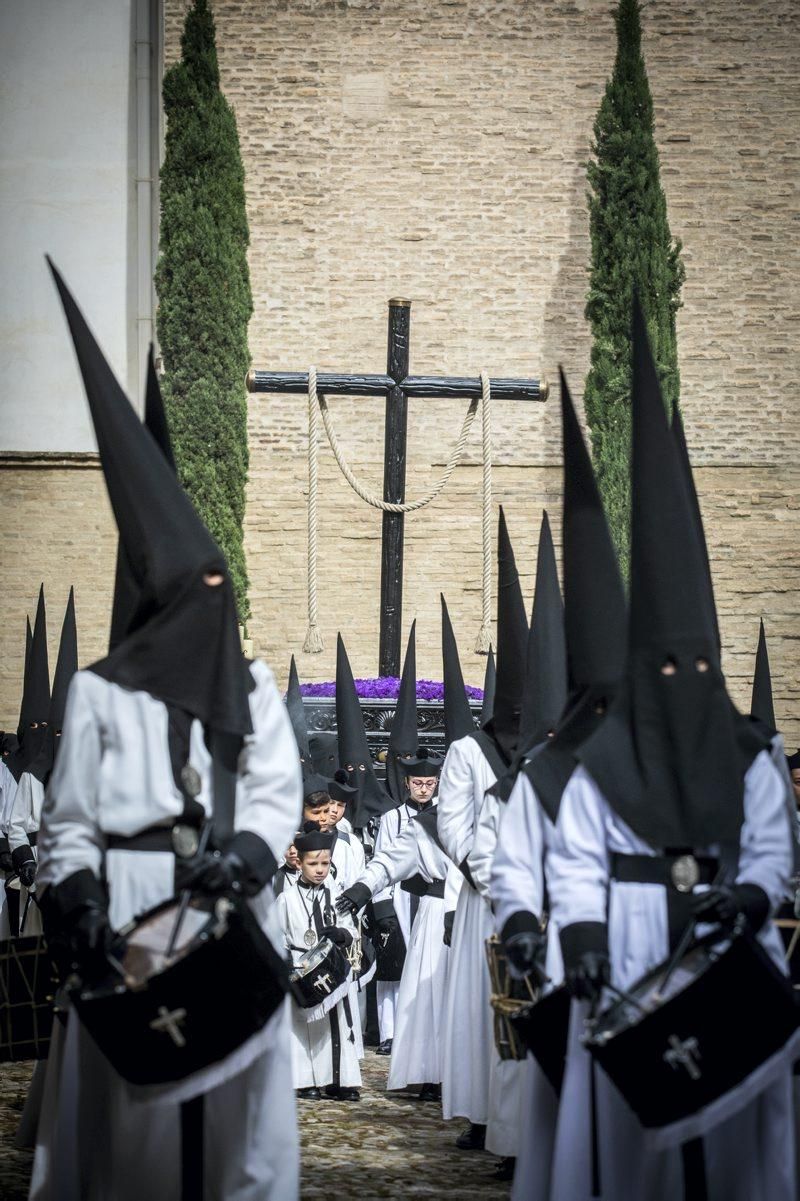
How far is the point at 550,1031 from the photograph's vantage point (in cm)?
479

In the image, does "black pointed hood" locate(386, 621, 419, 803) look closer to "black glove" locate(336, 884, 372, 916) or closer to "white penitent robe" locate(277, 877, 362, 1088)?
"white penitent robe" locate(277, 877, 362, 1088)

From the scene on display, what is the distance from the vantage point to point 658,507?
4.63m

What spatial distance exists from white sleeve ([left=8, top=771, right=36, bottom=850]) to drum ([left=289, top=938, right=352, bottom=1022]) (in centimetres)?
321

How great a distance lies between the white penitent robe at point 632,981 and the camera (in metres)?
4.35

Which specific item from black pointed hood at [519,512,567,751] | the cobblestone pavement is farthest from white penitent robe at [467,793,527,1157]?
black pointed hood at [519,512,567,751]

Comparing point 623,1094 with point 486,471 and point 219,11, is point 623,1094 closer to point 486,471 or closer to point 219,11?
point 486,471

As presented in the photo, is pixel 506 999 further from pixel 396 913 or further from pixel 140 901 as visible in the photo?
pixel 396 913

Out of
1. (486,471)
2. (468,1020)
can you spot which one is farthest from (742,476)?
(468,1020)

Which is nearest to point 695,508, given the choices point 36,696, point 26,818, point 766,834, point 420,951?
point 766,834

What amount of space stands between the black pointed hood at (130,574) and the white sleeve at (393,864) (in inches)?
145

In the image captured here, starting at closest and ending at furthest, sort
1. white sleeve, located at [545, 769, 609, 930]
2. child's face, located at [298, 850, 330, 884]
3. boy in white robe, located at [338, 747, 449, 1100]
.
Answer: white sleeve, located at [545, 769, 609, 930] → boy in white robe, located at [338, 747, 449, 1100] → child's face, located at [298, 850, 330, 884]

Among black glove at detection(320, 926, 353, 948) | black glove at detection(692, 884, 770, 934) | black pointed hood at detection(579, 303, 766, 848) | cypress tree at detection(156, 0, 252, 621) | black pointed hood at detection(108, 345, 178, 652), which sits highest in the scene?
cypress tree at detection(156, 0, 252, 621)

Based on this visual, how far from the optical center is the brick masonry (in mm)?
20062

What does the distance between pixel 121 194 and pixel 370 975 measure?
42.0 ft
